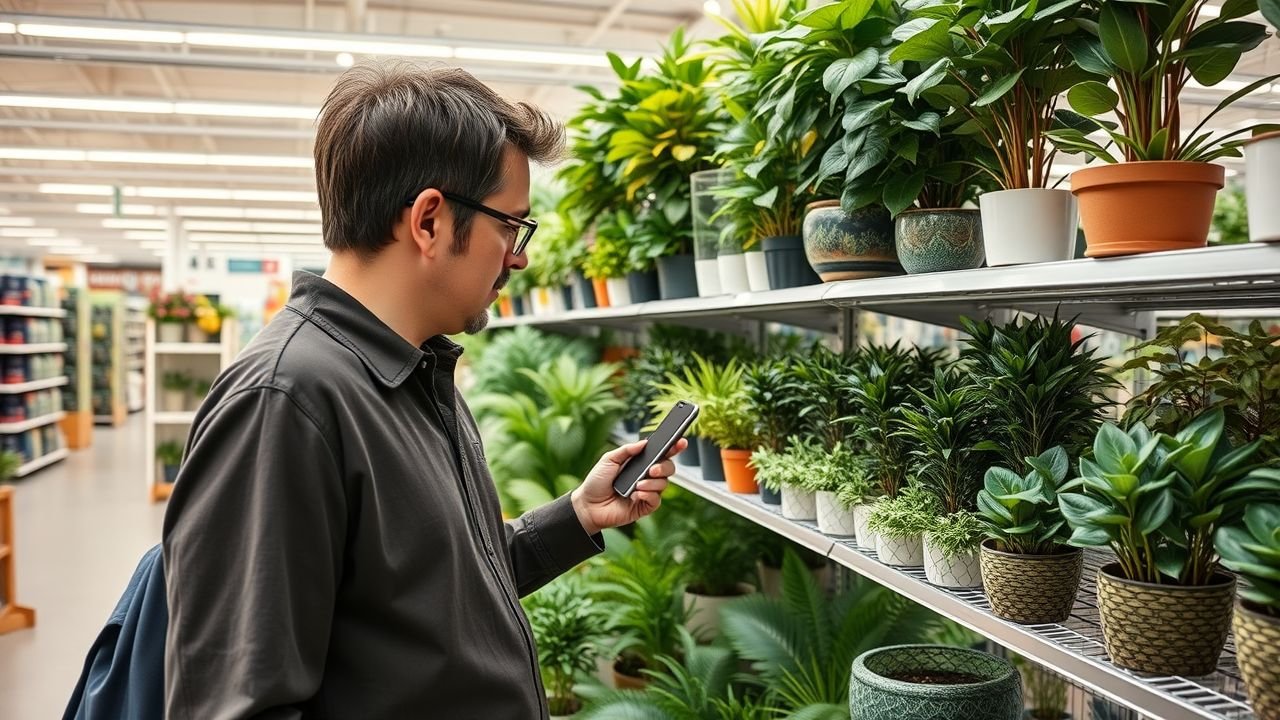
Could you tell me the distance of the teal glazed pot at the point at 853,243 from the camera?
6.81 feet

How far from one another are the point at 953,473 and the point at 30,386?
1284cm

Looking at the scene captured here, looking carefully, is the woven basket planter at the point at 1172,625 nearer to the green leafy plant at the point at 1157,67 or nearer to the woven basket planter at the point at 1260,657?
the woven basket planter at the point at 1260,657

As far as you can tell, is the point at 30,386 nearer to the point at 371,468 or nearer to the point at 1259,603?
the point at 371,468

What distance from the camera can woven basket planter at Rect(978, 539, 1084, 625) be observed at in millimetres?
1508

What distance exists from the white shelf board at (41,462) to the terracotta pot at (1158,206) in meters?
12.8

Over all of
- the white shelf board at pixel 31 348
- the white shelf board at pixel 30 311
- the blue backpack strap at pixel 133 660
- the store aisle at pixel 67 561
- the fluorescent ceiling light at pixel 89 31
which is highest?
the fluorescent ceiling light at pixel 89 31

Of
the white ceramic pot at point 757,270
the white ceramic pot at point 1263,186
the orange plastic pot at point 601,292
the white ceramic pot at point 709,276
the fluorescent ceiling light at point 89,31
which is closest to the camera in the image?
the white ceramic pot at point 1263,186

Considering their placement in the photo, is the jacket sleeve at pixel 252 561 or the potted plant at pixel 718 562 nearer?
the jacket sleeve at pixel 252 561

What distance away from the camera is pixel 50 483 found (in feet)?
37.4

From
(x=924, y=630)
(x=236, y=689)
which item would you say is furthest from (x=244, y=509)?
(x=924, y=630)

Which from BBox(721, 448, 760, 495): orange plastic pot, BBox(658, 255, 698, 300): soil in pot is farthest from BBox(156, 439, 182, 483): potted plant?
BBox(721, 448, 760, 495): orange plastic pot

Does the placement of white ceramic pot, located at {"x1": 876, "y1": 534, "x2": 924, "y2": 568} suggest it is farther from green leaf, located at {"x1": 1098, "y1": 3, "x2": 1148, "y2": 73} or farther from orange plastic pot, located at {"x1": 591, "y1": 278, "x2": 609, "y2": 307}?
orange plastic pot, located at {"x1": 591, "y1": 278, "x2": 609, "y2": 307}

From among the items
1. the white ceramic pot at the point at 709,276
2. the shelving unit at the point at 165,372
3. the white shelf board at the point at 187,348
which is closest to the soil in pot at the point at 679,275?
the white ceramic pot at the point at 709,276

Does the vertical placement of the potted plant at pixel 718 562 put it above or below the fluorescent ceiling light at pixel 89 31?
below
